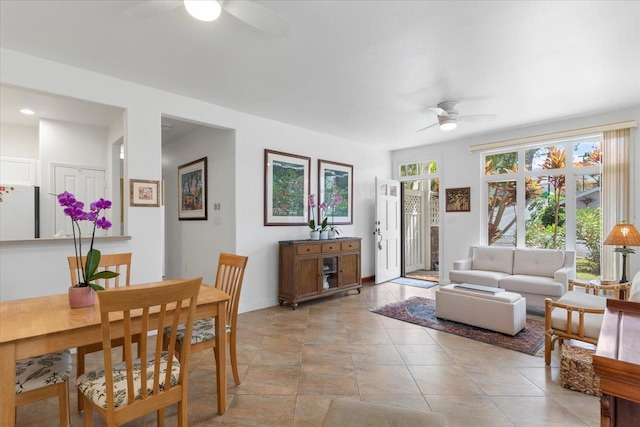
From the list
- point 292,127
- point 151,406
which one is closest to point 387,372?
point 151,406

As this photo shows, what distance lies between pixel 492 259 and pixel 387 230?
181 centimetres

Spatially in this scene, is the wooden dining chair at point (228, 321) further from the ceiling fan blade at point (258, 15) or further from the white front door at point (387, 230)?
the white front door at point (387, 230)

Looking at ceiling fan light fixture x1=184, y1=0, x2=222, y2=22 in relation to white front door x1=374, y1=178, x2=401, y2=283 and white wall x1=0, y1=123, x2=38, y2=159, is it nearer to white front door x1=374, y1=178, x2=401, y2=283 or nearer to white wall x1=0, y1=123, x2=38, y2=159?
white front door x1=374, y1=178, x2=401, y2=283

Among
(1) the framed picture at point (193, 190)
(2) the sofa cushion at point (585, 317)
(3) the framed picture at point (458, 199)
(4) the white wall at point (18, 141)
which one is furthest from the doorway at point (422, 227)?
(4) the white wall at point (18, 141)

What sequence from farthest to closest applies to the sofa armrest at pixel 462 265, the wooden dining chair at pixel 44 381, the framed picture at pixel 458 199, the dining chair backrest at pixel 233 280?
the framed picture at pixel 458 199, the sofa armrest at pixel 462 265, the dining chair backrest at pixel 233 280, the wooden dining chair at pixel 44 381

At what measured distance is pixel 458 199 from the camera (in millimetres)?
5449

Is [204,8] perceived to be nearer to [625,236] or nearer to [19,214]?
[19,214]

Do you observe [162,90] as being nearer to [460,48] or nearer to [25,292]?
[25,292]

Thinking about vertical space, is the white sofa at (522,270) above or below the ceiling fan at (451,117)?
below

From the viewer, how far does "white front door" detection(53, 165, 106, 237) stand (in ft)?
14.2

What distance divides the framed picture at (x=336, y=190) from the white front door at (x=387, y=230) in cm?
54

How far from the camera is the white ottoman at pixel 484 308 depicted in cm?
315

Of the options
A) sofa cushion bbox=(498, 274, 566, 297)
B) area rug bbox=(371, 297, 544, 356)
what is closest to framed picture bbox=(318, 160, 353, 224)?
area rug bbox=(371, 297, 544, 356)

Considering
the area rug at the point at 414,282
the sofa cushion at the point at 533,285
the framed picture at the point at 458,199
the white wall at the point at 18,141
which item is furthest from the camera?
the area rug at the point at 414,282
